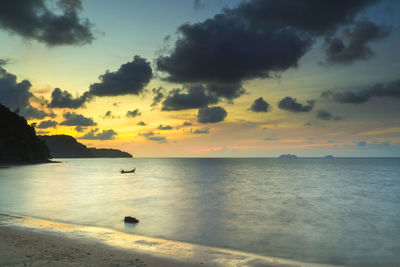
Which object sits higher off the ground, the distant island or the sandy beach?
the distant island

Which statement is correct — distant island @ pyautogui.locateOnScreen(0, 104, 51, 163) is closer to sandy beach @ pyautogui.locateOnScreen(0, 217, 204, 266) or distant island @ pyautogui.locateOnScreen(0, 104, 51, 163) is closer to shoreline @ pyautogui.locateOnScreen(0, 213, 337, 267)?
shoreline @ pyautogui.locateOnScreen(0, 213, 337, 267)

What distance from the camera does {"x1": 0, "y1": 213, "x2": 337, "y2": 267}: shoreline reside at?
12000 millimetres

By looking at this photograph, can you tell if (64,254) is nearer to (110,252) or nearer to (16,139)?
(110,252)

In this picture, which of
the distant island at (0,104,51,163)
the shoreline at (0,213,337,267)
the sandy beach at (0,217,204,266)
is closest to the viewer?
the sandy beach at (0,217,204,266)

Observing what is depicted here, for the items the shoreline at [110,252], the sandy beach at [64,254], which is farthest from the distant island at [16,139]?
the sandy beach at [64,254]

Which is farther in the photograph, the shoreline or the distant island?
the distant island

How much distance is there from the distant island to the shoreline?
146m

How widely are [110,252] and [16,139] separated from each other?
15756 centimetres

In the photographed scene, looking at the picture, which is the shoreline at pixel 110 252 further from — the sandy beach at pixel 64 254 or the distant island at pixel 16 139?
the distant island at pixel 16 139

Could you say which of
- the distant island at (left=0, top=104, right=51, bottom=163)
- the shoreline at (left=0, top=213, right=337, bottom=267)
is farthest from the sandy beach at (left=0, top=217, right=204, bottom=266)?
the distant island at (left=0, top=104, right=51, bottom=163)

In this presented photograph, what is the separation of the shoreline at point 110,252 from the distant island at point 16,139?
14619 centimetres

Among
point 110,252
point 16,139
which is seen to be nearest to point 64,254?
point 110,252

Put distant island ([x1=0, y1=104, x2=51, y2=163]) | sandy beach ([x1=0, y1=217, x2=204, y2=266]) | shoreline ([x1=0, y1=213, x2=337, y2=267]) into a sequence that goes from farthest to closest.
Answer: distant island ([x1=0, y1=104, x2=51, y2=163])
shoreline ([x1=0, y1=213, x2=337, y2=267])
sandy beach ([x1=0, y1=217, x2=204, y2=266])

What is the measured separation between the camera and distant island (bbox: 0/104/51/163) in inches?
5507
